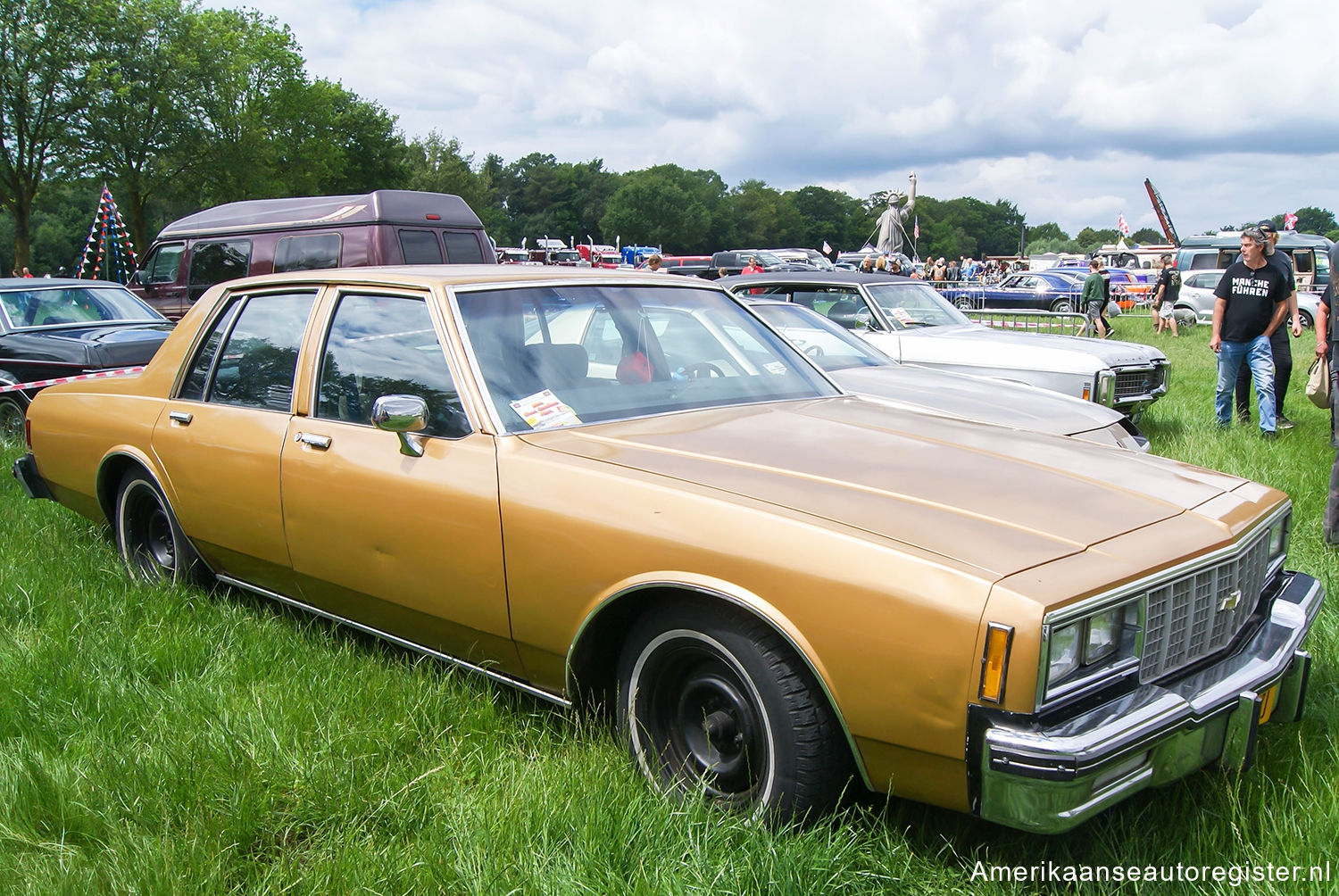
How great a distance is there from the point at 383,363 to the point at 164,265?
10993 mm

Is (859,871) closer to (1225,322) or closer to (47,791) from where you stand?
(47,791)

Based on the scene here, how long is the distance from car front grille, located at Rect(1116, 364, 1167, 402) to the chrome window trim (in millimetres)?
6699

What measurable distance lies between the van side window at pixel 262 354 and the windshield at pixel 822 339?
12.9 ft

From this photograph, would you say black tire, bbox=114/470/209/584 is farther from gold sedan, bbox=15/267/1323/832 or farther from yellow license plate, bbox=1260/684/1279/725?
yellow license plate, bbox=1260/684/1279/725

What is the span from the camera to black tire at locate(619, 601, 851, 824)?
7.32ft

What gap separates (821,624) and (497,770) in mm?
1079

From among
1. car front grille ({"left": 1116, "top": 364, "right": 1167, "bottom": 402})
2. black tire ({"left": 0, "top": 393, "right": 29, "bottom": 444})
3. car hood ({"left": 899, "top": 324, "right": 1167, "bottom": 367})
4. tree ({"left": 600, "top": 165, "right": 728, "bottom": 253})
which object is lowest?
black tire ({"left": 0, "top": 393, "right": 29, "bottom": 444})

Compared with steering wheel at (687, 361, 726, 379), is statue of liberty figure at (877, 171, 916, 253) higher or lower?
higher

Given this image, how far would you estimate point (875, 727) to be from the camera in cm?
211

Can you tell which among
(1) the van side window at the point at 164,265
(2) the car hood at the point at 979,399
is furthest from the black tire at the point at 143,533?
(1) the van side window at the point at 164,265

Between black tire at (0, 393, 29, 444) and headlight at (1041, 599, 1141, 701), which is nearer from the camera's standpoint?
headlight at (1041, 599, 1141, 701)

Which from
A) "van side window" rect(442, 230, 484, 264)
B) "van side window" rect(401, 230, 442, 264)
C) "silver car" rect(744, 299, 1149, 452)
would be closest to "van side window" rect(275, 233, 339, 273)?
"van side window" rect(401, 230, 442, 264)

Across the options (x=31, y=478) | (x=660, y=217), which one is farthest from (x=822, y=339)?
(x=660, y=217)

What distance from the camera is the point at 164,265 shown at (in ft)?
41.7
